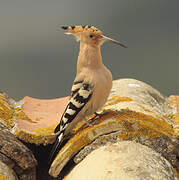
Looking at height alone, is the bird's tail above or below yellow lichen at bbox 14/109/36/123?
above

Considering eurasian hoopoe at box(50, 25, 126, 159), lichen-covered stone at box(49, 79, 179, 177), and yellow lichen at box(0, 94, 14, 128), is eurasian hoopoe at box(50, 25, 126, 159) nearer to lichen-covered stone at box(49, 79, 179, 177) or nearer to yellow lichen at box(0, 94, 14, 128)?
lichen-covered stone at box(49, 79, 179, 177)

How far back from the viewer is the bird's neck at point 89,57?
11.6 ft

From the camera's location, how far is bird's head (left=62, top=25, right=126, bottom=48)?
3.53m

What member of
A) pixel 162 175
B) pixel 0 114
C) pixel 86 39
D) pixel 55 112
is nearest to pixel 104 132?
pixel 162 175

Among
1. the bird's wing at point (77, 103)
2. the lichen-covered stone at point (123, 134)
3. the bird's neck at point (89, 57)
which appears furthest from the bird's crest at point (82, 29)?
the lichen-covered stone at point (123, 134)

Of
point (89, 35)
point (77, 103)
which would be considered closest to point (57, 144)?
point (77, 103)

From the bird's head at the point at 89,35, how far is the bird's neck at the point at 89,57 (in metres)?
0.05

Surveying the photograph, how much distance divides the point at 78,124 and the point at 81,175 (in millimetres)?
888

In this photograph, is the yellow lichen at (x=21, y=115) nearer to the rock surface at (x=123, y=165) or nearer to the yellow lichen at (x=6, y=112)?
the yellow lichen at (x=6, y=112)

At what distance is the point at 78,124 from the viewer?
147 inches

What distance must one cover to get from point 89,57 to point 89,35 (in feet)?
0.73

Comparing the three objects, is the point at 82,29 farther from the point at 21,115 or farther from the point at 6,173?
the point at 6,173

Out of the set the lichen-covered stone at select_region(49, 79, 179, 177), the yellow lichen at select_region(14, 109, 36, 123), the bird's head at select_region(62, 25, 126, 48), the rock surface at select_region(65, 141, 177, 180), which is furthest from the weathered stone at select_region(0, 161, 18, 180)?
the bird's head at select_region(62, 25, 126, 48)

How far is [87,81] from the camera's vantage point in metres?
3.47
